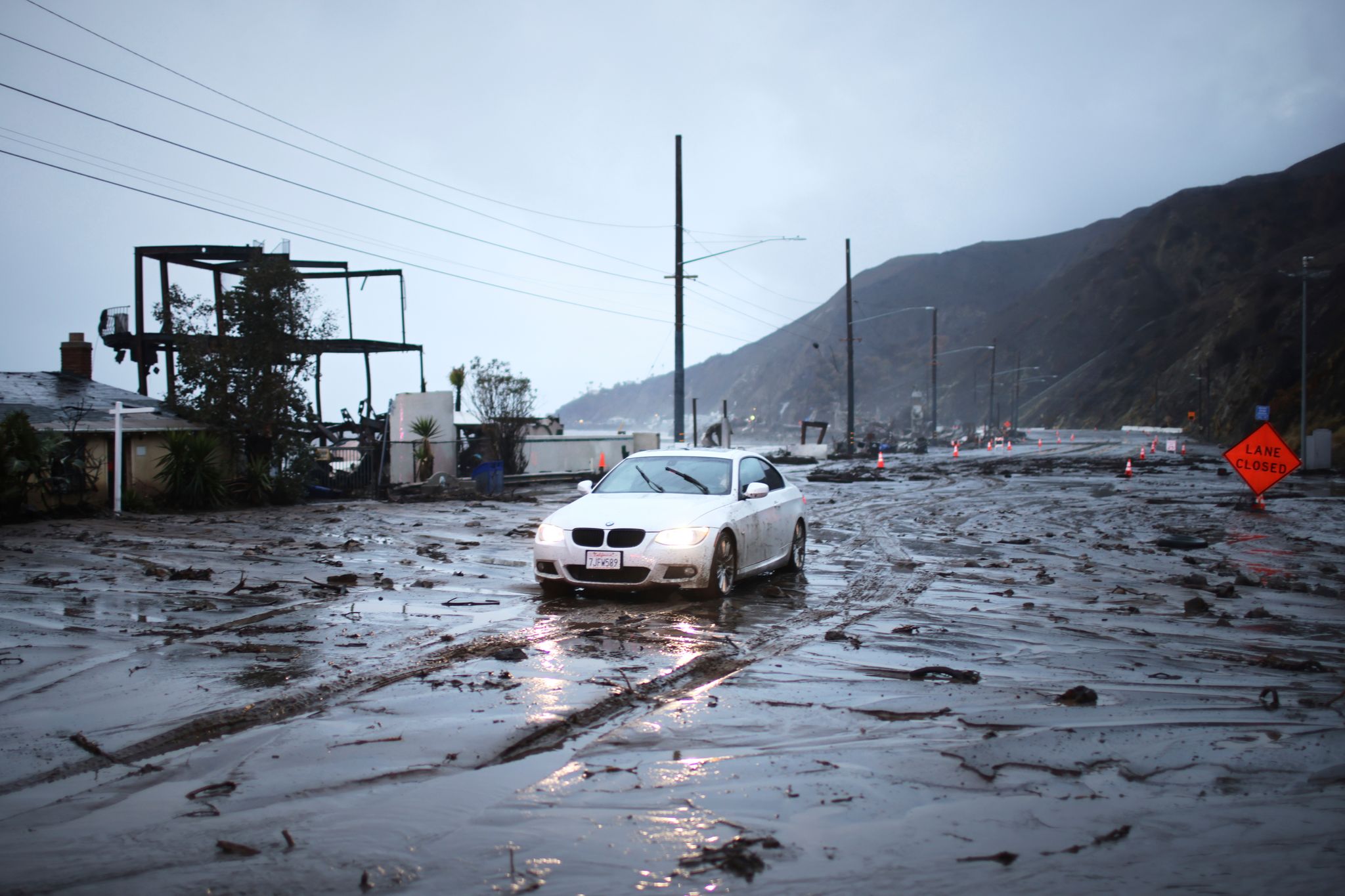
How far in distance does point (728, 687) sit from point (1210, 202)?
17440 centimetres

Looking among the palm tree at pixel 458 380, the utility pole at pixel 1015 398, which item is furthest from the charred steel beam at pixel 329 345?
the utility pole at pixel 1015 398

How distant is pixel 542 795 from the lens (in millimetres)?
4207

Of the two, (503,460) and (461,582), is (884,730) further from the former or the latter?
(503,460)

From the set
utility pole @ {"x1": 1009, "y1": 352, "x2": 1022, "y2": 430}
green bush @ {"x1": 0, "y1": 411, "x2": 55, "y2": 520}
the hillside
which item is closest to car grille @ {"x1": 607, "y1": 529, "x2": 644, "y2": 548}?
green bush @ {"x1": 0, "y1": 411, "x2": 55, "y2": 520}

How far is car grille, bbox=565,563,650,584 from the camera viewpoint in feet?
29.9

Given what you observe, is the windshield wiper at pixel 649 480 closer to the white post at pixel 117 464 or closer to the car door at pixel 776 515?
the car door at pixel 776 515

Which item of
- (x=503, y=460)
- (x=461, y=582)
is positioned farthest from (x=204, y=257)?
(x=461, y=582)

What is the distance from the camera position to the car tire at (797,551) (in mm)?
11805

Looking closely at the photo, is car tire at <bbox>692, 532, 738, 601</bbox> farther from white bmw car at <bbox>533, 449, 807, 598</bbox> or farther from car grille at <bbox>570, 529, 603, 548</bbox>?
car grille at <bbox>570, 529, 603, 548</bbox>

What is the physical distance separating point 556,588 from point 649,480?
1550 mm

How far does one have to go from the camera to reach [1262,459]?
19531mm

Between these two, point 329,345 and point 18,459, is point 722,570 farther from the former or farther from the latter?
point 329,345

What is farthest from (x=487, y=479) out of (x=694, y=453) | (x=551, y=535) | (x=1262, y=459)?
(x=551, y=535)

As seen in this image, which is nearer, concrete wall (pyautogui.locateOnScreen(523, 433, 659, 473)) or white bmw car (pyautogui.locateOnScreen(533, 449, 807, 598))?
white bmw car (pyautogui.locateOnScreen(533, 449, 807, 598))
